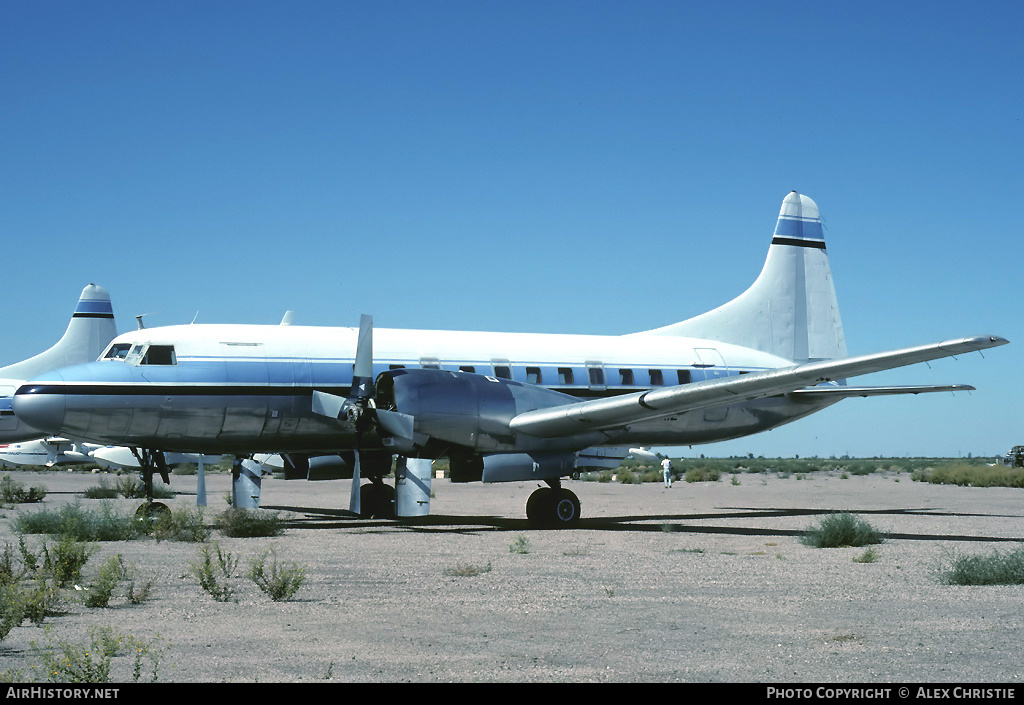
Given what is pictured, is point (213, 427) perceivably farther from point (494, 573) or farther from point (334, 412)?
point (494, 573)

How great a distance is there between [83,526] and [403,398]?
5515mm

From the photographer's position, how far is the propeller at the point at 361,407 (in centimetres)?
1694

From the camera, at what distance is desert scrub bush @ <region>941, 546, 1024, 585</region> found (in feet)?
36.0

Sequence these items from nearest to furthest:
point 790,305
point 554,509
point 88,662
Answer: point 88,662, point 554,509, point 790,305

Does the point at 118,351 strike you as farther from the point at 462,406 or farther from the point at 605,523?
the point at 605,523

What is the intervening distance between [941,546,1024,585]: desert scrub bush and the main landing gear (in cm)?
837

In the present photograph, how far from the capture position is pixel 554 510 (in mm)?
18828

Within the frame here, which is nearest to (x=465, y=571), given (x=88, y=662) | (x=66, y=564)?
(x=66, y=564)

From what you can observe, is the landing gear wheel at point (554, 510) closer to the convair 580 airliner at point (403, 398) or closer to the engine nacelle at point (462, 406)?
the convair 580 airliner at point (403, 398)

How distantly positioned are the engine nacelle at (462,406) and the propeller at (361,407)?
20 cm

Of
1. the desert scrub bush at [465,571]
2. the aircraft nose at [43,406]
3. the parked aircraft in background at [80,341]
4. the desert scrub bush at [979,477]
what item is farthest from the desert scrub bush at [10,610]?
the desert scrub bush at [979,477]

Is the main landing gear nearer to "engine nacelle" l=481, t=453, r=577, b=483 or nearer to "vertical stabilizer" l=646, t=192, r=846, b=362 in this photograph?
"engine nacelle" l=481, t=453, r=577, b=483

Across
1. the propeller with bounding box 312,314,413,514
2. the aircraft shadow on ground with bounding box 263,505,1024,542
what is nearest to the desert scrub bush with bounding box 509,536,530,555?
the propeller with bounding box 312,314,413,514

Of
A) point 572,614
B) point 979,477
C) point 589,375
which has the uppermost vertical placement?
point 589,375
